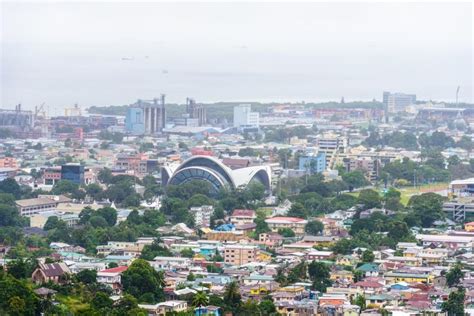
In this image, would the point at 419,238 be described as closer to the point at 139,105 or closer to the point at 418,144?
the point at 418,144

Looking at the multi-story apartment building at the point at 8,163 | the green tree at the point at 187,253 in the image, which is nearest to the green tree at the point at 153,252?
the green tree at the point at 187,253

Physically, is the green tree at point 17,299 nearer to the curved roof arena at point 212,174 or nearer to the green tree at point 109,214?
the green tree at point 109,214

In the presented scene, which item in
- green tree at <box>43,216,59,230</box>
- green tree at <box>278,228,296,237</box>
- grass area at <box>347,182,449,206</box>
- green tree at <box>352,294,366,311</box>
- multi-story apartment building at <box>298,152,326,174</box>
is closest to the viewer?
green tree at <box>352,294,366,311</box>

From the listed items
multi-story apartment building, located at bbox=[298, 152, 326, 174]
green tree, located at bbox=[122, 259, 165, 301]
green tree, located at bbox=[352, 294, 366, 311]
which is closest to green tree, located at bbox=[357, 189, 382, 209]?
multi-story apartment building, located at bbox=[298, 152, 326, 174]

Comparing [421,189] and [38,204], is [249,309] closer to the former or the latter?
[38,204]

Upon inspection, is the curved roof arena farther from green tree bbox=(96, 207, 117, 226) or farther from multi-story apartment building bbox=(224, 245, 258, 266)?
multi-story apartment building bbox=(224, 245, 258, 266)
